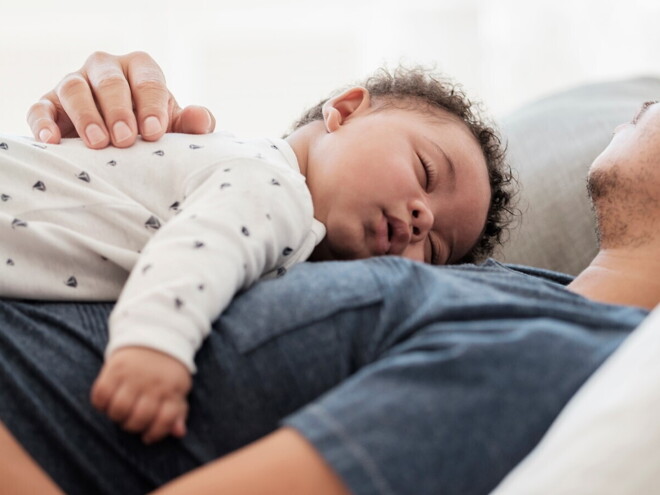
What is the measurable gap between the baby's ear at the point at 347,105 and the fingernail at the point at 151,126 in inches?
11.2

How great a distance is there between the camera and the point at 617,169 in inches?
41.1

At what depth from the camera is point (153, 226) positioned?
2.59 feet

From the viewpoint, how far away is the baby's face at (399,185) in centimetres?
97

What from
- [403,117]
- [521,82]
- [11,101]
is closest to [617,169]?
[403,117]

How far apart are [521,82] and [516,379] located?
2667 mm

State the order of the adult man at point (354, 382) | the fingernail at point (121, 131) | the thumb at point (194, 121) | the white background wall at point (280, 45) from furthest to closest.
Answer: the white background wall at point (280, 45) < the thumb at point (194, 121) < the fingernail at point (121, 131) < the adult man at point (354, 382)

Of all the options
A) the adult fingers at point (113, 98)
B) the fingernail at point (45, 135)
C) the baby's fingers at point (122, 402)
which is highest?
the adult fingers at point (113, 98)

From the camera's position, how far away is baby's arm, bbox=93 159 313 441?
57 cm

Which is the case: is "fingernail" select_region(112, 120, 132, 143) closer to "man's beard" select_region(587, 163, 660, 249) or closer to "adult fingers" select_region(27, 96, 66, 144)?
"adult fingers" select_region(27, 96, 66, 144)

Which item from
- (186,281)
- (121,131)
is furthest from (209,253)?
(121,131)

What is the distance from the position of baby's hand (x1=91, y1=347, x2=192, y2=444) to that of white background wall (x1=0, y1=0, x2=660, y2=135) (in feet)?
8.35

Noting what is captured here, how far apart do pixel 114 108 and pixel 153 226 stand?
8.1 inches

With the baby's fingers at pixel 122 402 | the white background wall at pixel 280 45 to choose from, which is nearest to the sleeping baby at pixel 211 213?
the baby's fingers at pixel 122 402

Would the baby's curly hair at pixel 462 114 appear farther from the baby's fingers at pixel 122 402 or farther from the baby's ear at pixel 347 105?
the baby's fingers at pixel 122 402
